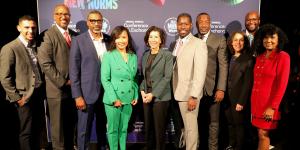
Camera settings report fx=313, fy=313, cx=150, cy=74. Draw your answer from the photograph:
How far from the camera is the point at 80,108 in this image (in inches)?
152

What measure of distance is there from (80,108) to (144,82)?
852 mm

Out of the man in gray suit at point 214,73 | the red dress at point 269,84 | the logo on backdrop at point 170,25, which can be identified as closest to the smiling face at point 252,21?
the man in gray suit at point 214,73

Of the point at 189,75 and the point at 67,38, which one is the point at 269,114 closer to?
the point at 189,75

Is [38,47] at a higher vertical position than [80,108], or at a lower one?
higher

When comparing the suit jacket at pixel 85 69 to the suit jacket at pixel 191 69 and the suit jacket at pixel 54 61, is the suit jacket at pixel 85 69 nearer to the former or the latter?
the suit jacket at pixel 54 61

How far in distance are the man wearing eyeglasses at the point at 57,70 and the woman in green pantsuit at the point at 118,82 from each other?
56cm

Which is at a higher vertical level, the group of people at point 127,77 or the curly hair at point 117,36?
the curly hair at point 117,36

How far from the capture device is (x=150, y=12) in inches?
191

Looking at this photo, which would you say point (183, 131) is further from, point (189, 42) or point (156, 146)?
point (189, 42)

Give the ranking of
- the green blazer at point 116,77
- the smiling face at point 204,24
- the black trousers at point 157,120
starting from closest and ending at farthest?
the green blazer at point 116,77
the black trousers at point 157,120
the smiling face at point 204,24

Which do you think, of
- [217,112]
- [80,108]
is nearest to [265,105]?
[217,112]

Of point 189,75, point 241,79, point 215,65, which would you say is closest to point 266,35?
point 241,79

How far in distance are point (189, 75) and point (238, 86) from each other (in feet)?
2.23

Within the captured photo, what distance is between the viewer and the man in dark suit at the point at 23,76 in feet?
12.4
